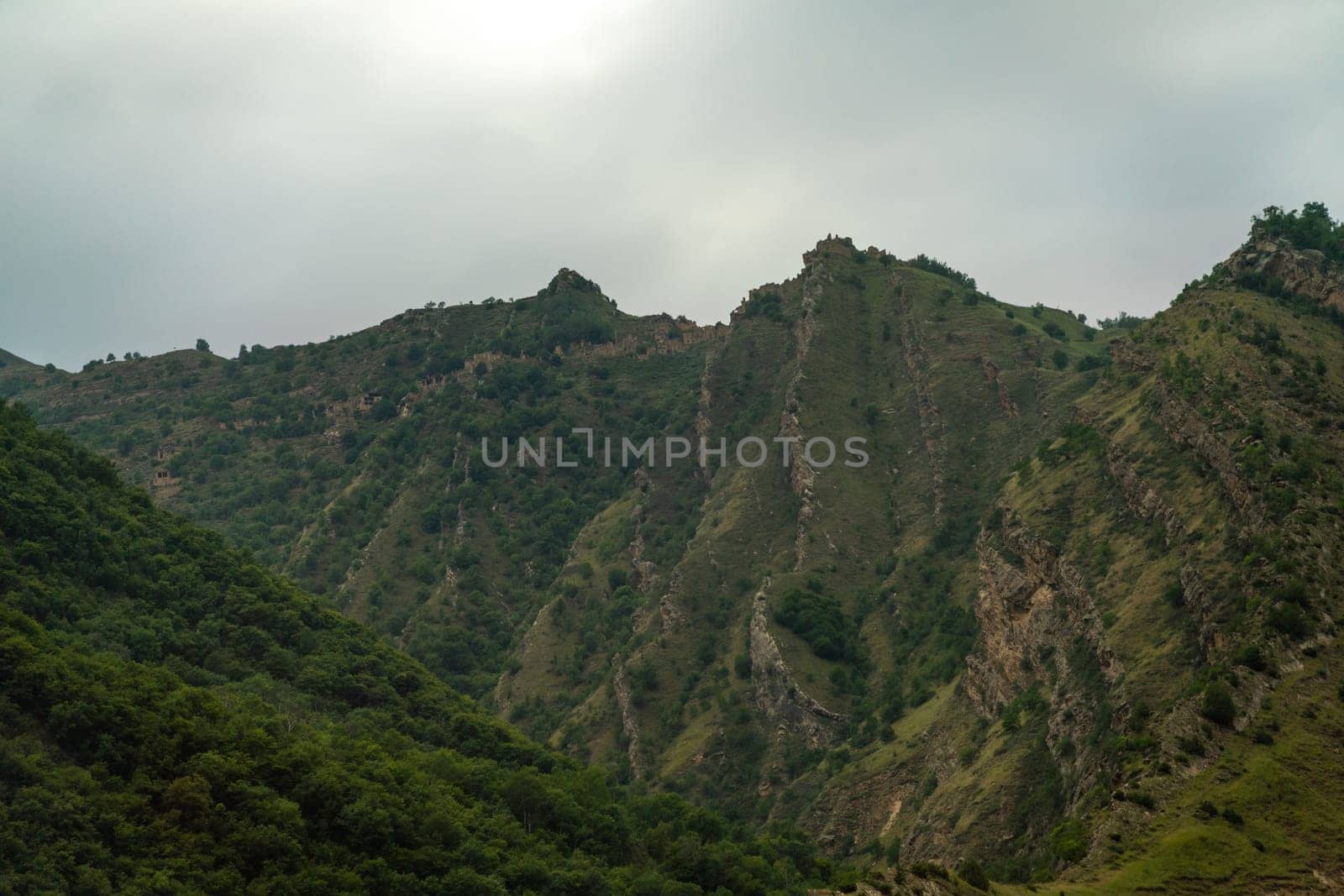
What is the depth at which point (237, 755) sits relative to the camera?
205 ft

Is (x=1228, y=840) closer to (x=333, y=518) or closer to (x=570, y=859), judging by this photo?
(x=570, y=859)

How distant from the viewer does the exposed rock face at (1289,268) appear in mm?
107688

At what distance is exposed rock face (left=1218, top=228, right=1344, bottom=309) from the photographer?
10769 cm

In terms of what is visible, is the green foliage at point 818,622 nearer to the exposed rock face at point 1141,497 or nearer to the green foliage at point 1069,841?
the exposed rock face at point 1141,497

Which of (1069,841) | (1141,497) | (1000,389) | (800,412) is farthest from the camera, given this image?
(800,412)

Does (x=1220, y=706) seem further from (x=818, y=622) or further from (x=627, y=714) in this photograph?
(x=627, y=714)

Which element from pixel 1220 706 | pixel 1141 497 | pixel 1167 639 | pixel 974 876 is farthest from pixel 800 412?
pixel 974 876

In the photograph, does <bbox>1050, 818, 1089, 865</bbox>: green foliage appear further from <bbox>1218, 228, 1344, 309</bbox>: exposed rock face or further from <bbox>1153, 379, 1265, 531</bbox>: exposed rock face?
<bbox>1218, 228, 1344, 309</bbox>: exposed rock face

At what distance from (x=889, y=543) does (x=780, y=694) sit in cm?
2268

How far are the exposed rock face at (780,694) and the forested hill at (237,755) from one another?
18231 millimetres

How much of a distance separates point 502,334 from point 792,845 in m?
119

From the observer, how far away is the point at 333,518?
159000 millimetres

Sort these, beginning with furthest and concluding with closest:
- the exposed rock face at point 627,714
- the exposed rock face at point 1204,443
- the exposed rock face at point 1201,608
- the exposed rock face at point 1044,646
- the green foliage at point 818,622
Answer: the green foliage at point 818,622
the exposed rock face at point 627,714
the exposed rock face at point 1204,443
the exposed rock face at point 1044,646
the exposed rock face at point 1201,608

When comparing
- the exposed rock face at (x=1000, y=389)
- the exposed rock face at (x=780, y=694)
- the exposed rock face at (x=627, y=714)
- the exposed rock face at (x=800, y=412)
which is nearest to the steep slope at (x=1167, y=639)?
the exposed rock face at (x=780, y=694)
